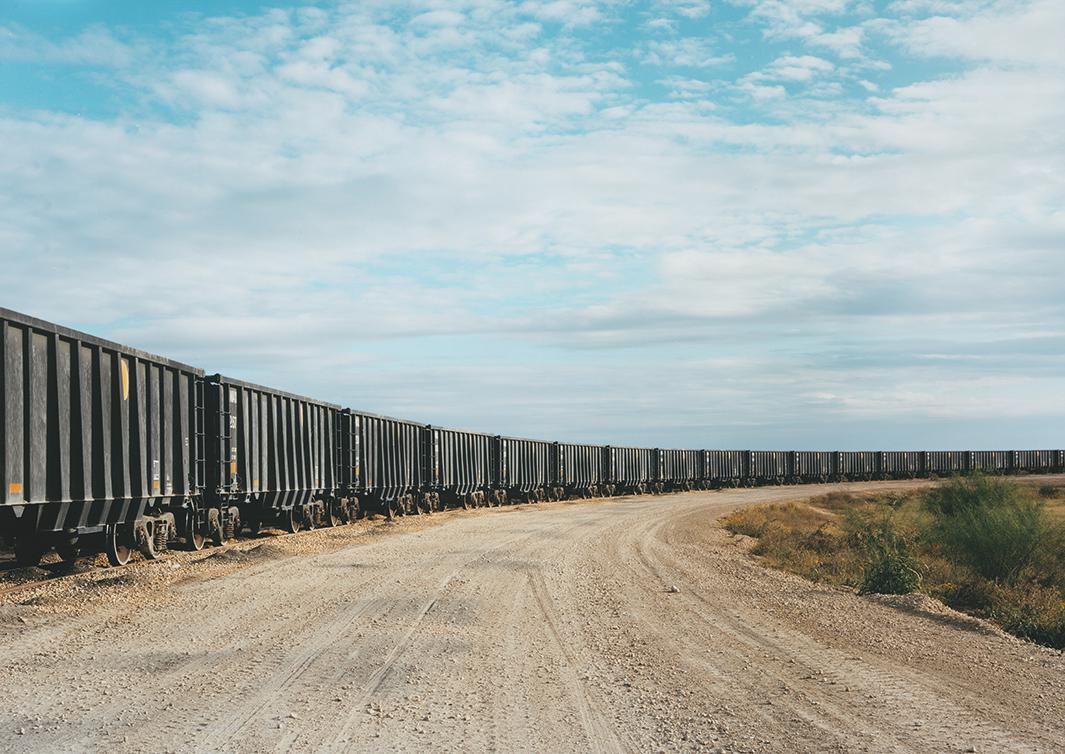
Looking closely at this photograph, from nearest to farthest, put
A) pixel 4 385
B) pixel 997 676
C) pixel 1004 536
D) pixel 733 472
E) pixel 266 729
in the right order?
1. pixel 266 729
2. pixel 997 676
3. pixel 4 385
4. pixel 1004 536
5. pixel 733 472

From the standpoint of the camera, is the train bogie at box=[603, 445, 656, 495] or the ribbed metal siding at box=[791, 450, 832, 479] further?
the ribbed metal siding at box=[791, 450, 832, 479]

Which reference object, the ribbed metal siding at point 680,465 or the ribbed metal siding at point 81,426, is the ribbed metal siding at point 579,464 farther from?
the ribbed metal siding at point 81,426

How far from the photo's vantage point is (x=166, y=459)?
17.7 metres

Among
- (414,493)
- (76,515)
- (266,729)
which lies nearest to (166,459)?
(76,515)

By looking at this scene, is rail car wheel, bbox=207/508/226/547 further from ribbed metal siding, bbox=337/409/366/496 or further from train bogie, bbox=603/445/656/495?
train bogie, bbox=603/445/656/495

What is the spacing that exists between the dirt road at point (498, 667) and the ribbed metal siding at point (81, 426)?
50.8 inches

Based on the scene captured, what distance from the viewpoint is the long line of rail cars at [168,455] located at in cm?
1305

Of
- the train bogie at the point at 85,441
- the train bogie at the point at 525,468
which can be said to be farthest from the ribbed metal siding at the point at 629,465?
the train bogie at the point at 85,441

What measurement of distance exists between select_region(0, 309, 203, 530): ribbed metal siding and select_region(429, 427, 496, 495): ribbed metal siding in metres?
22.0

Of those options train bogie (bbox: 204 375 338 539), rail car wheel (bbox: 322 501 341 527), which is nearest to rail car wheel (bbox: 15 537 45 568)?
train bogie (bbox: 204 375 338 539)

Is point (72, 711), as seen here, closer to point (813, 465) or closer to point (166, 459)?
point (166, 459)

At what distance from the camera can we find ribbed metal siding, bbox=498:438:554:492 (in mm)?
49812

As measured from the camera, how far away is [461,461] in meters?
43.3

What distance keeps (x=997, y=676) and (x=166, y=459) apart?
547 inches
